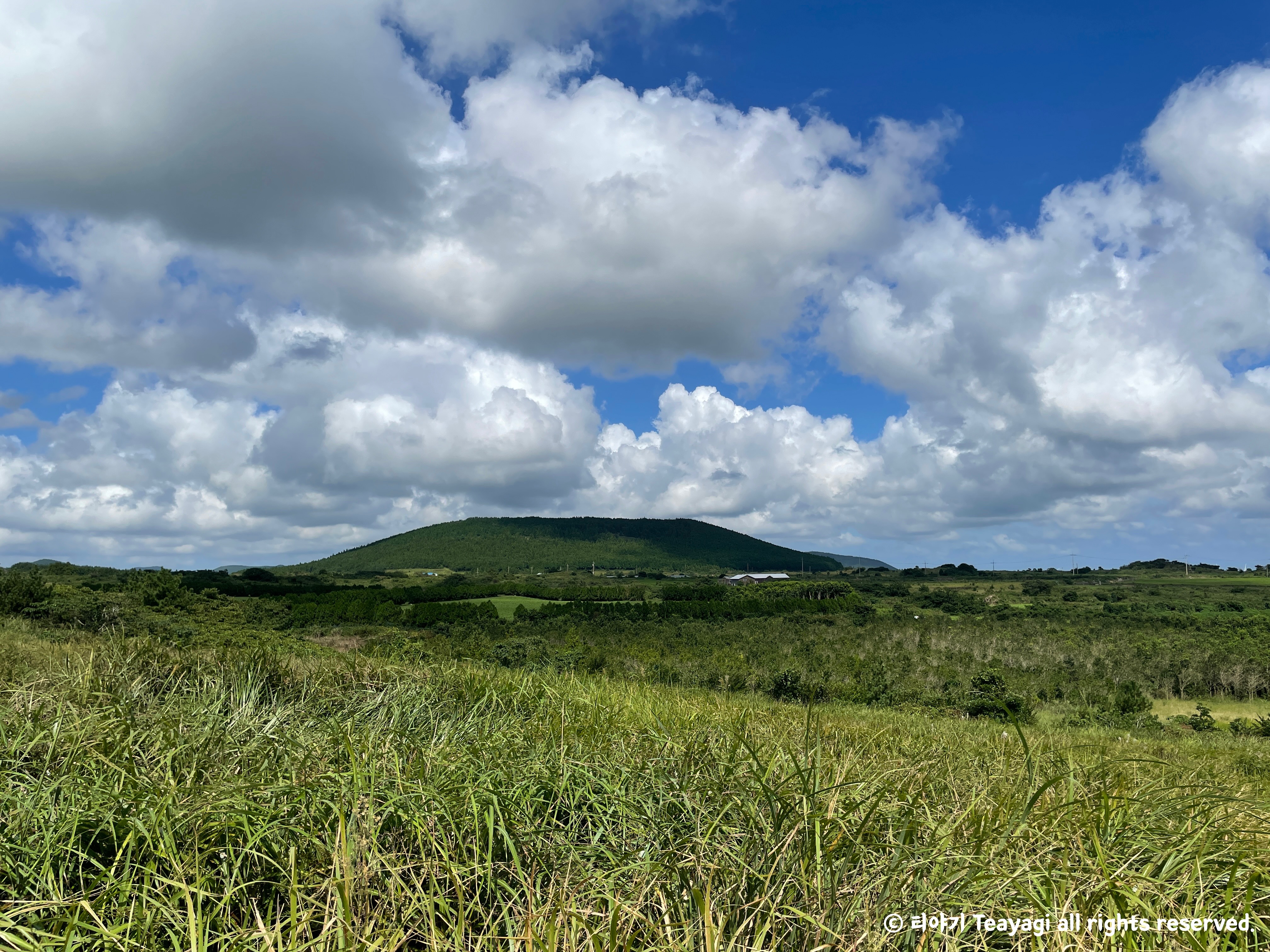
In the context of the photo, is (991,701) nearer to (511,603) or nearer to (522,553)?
(511,603)

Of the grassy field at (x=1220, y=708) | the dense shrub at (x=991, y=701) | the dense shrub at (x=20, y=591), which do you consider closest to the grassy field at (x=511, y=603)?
the dense shrub at (x=20, y=591)

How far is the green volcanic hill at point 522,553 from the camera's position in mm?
162875

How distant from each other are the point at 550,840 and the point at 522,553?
17358 cm

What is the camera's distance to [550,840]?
13.0 feet

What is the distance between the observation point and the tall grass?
309 centimetres

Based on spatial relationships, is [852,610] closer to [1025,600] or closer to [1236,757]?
[1025,600]

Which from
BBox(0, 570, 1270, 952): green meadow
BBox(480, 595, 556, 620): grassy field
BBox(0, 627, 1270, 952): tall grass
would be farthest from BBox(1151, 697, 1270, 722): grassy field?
BBox(480, 595, 556, 620): grassy field

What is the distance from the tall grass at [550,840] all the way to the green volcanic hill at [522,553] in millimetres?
152302

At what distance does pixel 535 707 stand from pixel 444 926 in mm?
3789

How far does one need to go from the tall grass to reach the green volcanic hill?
152m

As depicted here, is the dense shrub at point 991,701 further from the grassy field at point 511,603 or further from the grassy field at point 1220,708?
the grassy field at point 511,603

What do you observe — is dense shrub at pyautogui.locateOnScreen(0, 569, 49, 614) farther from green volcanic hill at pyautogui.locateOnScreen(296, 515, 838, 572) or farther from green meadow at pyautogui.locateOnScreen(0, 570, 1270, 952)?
green volcanic hill at pyautogui.locateOnScreen(296, 515, 838, 572)

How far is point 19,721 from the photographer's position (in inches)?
201

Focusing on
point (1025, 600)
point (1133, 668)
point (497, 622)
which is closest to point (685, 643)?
point (497, 622)
